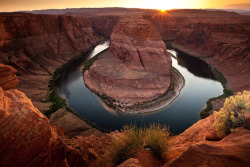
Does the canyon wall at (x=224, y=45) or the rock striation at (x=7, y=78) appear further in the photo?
the canyon wall at (x=224, y=45)

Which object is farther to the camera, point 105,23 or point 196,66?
point 105,23

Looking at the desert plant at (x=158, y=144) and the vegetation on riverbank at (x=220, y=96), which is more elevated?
the desert plant at (x=158, y=144)

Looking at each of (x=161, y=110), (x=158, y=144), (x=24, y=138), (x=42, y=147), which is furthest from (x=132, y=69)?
(x=24, y=138)

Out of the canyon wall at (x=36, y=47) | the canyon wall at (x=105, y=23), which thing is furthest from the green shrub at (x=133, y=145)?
the canyon wall at (x=105, y=23)

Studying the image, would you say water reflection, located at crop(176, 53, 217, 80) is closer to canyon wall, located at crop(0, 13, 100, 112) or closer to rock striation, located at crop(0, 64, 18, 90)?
canyon wall, located at crop(0, 13, 100, 112)

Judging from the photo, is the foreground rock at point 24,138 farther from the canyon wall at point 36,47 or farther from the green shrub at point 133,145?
the canyon wall at point 36,47

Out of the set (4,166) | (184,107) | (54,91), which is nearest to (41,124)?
(4,166)

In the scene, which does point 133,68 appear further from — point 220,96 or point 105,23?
point 105,23
